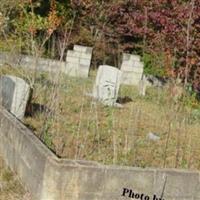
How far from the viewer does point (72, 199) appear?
14.9ft

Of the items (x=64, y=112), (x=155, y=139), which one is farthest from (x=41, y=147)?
(x=64, y=112)

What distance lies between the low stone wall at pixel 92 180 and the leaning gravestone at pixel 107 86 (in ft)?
16.7

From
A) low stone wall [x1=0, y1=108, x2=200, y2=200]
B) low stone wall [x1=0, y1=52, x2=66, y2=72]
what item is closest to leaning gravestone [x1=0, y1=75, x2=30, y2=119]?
low stone wall [x1=0, y1=108, x2=200, y2=200]

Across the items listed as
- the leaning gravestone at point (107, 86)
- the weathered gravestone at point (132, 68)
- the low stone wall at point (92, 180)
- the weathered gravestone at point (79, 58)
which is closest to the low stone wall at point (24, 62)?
the leaning gravestone at point (107, 86)

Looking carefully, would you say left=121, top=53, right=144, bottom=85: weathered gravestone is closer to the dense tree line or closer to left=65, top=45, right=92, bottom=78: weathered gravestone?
the dense tree line

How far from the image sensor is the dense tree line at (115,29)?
1170 cm

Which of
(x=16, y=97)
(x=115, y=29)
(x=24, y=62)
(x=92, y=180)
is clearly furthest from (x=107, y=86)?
(x=115, y=29)

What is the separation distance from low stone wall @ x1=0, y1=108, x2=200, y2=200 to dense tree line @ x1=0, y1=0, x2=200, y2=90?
5.38 m

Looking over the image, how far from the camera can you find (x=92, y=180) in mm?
4570

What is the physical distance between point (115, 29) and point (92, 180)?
14.7 meters

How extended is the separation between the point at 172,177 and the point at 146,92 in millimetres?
8721

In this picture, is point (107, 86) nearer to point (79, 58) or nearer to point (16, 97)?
point (16, 97)

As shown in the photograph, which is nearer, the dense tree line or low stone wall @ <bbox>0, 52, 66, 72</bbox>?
the dense tree line

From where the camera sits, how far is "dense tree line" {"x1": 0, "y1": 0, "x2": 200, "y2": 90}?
1170cm
